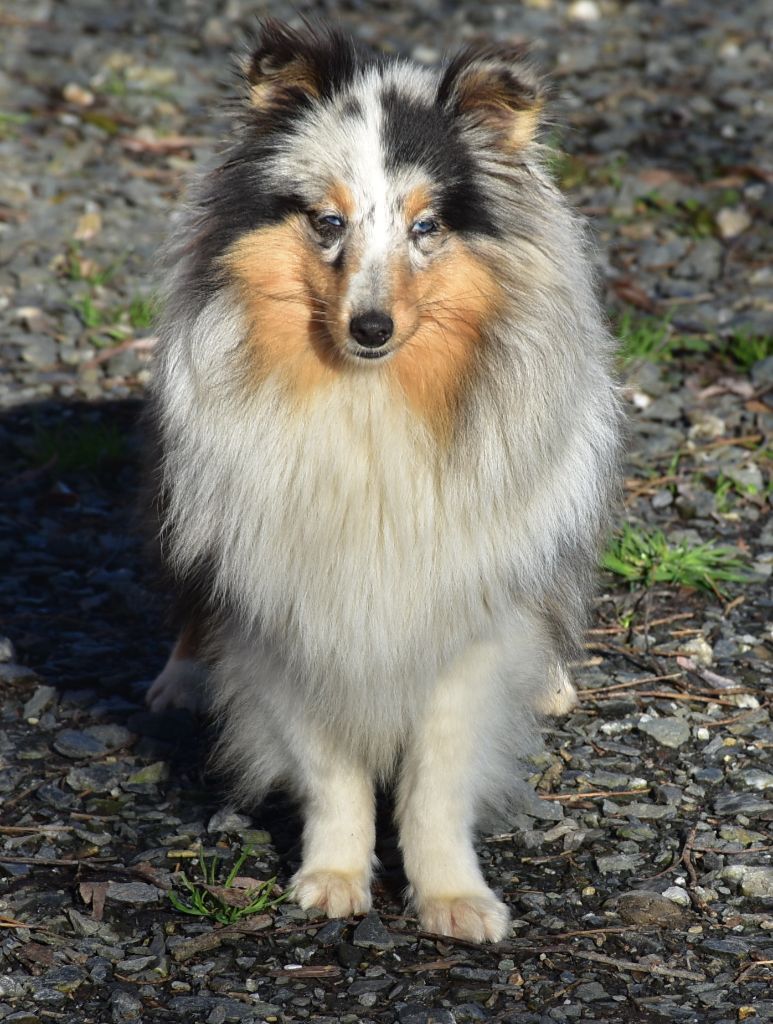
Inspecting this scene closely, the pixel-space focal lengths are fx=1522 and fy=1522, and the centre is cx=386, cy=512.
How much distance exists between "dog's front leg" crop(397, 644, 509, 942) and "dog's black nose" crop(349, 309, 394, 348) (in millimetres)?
748

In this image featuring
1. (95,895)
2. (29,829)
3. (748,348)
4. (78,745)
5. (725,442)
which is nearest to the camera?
(95,895)

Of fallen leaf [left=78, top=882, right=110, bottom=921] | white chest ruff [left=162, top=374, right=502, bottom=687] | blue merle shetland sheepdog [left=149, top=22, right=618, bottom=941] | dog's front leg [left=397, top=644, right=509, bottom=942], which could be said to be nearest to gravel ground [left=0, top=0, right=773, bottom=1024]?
fallen leaf [left=78, top=882, right=110, bottom=921]

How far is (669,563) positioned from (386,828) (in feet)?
4.73

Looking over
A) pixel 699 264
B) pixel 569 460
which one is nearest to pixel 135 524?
pixel 569 460

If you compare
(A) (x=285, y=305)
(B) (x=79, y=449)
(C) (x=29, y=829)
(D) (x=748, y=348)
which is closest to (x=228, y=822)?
(C) (x=29, y=829)

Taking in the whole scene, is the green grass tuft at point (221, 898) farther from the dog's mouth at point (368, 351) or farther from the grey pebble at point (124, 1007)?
the dog's mouth at point (368, 351)

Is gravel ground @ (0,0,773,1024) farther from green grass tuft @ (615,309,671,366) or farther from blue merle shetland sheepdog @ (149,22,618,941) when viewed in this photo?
blue merle shetland sheepdog @ (149,22,618,941)

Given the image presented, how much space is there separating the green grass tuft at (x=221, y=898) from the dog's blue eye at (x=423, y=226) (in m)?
1.46

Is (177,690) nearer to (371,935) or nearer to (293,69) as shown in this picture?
(371,935)

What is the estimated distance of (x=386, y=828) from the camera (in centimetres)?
380

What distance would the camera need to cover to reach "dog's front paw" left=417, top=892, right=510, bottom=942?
3.27 metres

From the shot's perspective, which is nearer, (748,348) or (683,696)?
(683,696)

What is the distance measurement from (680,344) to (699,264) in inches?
28.8

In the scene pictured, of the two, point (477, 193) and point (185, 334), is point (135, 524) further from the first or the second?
point (477, 193)
